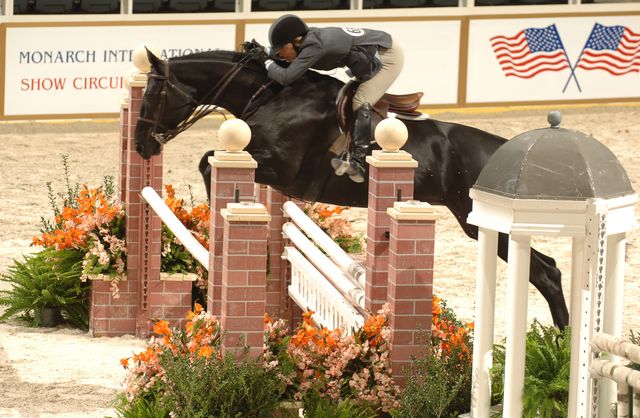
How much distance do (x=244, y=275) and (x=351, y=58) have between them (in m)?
3.54

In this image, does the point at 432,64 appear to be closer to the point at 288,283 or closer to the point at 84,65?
the point at 84,65

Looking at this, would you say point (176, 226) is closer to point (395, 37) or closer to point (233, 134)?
point (233, 134)

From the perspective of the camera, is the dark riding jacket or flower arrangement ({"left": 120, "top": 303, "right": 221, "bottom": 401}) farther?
the dark riding jacket

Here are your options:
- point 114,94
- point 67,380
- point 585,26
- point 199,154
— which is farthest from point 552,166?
point 585,26

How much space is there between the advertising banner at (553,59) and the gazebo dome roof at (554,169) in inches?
539

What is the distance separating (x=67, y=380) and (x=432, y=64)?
1133cm

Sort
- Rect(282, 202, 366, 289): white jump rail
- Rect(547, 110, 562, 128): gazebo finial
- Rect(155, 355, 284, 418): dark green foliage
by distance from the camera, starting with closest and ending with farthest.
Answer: Rect(547, 110, 562, 128): gazebo finial, Rect(155, 355, 284, 418): dark green foliage, Rect(282, 202, 366, 289): white jump rail

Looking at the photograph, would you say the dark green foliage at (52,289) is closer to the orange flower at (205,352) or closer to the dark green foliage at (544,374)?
the orange flower at (205,352)

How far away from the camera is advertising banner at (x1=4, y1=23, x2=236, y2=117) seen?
59.4ft

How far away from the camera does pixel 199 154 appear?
1788cm

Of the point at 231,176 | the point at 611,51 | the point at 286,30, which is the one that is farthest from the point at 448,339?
the point at 611,51

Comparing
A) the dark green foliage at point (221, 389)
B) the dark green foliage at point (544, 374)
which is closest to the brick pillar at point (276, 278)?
the dark green foliage at point (221, 389)

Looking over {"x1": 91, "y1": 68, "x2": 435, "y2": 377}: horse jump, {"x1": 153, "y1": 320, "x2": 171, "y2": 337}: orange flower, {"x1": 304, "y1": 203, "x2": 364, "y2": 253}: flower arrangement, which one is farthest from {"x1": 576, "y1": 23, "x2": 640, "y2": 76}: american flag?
{"x1": 153, "y1": 320, "x2": 171, "y2": 337}: orange flower

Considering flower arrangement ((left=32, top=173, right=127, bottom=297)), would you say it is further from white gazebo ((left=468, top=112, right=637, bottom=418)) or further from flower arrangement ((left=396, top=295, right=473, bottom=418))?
white gazebo ((left=468, top=112, right=637, bottom=418))
